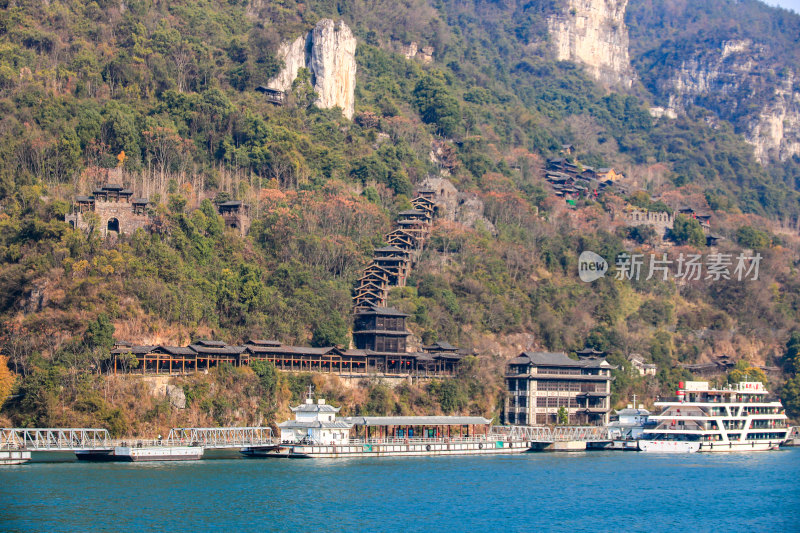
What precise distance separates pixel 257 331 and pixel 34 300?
15160 mm

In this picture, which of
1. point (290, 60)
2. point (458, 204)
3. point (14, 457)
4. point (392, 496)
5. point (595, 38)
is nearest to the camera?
point (392, 496)

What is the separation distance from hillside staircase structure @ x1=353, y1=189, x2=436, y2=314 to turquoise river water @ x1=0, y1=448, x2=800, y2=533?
19.5 meters

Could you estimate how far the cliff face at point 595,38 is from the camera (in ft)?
566

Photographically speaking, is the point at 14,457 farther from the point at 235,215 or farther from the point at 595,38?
the point at 595,38

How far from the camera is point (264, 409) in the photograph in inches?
2697

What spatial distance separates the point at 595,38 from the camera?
176 meters

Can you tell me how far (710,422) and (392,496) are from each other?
35122mm

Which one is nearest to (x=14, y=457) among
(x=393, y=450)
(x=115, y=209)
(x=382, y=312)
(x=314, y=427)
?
(x=314, y=427)

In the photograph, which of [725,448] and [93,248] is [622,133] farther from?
[93,248]

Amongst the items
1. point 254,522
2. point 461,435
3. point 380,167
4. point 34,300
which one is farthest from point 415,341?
point 254,522

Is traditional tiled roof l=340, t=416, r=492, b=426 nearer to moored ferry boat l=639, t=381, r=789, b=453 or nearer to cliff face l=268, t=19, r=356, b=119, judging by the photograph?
moored ferry boat l=639, t=381, r=789, b=453

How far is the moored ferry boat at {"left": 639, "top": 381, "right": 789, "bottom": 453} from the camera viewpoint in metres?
76.0

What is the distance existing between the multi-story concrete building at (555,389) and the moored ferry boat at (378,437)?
582 cm

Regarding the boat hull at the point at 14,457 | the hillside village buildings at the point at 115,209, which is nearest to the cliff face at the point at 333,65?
the hillside village buildings at the point at 115,209
